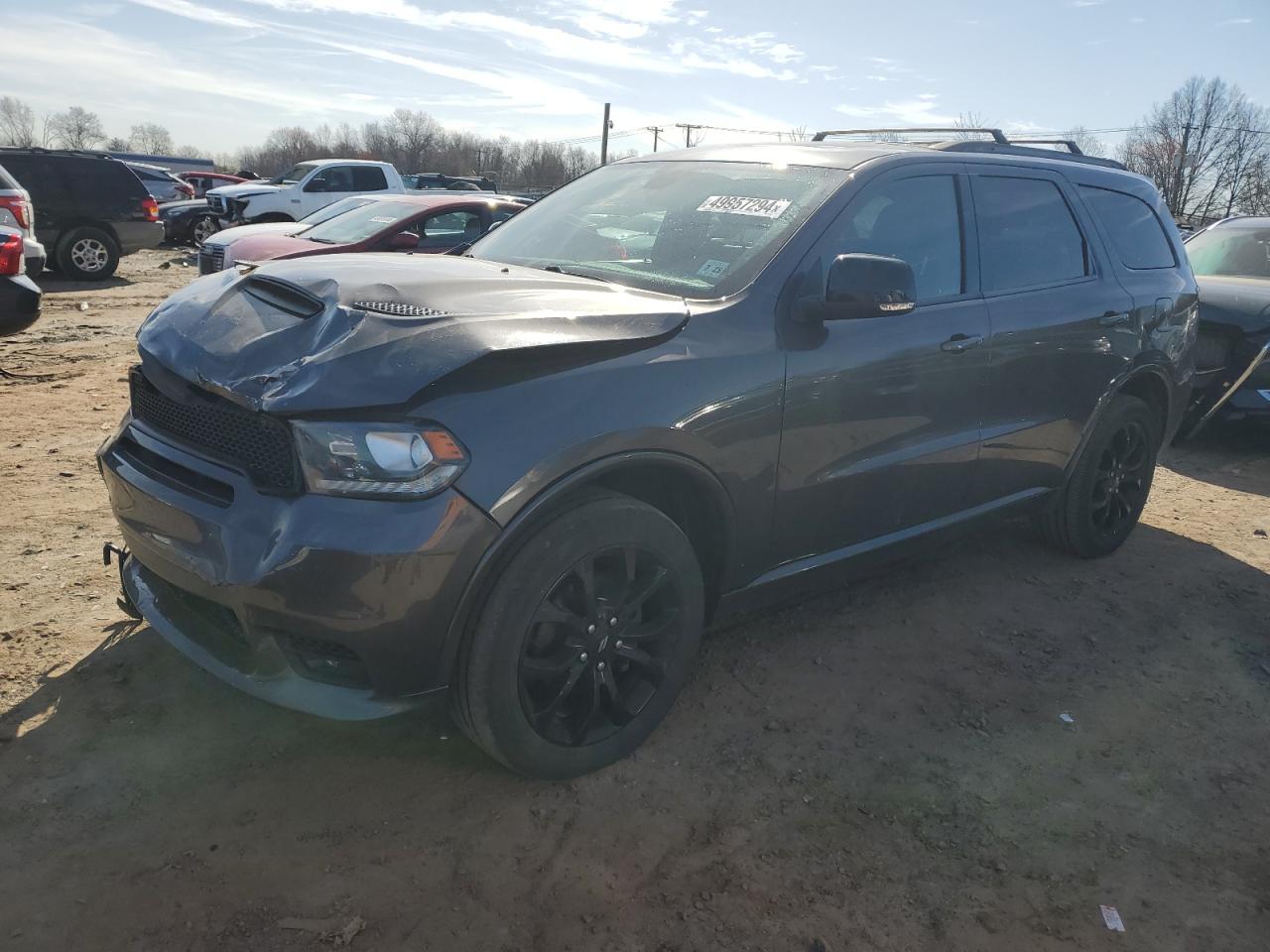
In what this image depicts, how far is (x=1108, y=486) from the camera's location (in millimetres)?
4777

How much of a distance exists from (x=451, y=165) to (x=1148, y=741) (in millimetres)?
85707

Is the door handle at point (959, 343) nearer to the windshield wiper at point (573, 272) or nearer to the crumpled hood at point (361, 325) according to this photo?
the crumpled hood at point (361, 325)

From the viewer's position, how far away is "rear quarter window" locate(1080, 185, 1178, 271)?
447cm

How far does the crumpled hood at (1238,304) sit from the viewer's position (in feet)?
22.3

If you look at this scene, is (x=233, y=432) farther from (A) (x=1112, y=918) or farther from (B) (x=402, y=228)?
(B) (x=402, y=228)

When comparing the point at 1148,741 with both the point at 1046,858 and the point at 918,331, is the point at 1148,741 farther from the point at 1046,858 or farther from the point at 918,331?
the point at 918,331

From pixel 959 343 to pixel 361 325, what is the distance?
222 cm

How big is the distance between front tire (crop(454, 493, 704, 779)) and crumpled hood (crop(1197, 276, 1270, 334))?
5.57m

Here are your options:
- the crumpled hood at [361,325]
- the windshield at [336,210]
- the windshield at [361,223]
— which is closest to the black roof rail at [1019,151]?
the crumpled hood at [361,325]

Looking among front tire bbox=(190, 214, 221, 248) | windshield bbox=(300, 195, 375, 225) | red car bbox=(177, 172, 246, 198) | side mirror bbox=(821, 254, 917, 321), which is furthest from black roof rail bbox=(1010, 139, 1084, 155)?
red car bbox=(177, 172, 246, 198)

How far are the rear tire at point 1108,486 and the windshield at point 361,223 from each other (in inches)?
270

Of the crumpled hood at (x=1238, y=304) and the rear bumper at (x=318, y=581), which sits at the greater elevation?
the crumpled hood at (x=1238, y=304)

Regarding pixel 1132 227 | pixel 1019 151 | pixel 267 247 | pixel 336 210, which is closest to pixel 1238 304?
pixel 1132 227

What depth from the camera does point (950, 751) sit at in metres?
3.13
